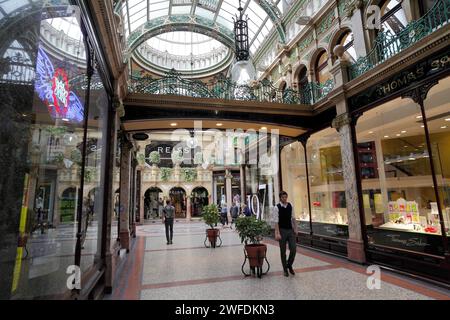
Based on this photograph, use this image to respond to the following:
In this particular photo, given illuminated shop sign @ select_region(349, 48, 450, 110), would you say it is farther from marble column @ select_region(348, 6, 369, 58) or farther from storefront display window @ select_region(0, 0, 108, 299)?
storefront display window @ select_region(0, 0, 108, 299)

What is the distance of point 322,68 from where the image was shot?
889 centimetres

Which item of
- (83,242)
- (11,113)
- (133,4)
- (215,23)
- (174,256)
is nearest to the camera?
(11,113)

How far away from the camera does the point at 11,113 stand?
5.26 ft

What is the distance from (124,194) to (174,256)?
8.90 ft

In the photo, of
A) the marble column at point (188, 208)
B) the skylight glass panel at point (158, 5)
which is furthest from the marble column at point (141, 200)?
the skylight glass panel at point (158, 5)

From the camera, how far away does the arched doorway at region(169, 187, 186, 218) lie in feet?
75.5

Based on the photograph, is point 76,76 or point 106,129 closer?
point 76,76

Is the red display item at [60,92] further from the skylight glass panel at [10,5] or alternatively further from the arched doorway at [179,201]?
the arched doorway at [179,201]

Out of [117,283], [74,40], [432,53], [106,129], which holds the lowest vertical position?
[117,283]

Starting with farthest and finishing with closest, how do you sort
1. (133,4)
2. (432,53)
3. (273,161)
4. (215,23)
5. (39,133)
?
(215,23) → (133,4) → (273,161) → (432,53) → (39,133)

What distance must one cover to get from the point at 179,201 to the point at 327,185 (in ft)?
55.9

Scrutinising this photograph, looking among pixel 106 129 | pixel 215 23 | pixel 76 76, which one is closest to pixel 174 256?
pixel 106 129

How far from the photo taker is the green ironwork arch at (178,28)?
448 inches
